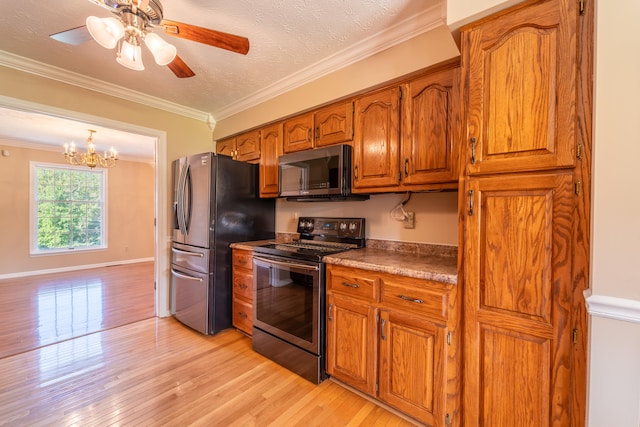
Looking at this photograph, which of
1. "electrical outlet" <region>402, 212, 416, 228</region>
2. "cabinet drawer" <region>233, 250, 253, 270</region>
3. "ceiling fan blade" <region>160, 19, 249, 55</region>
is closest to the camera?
"ceiling fan blade" <region>160, 19, 249, 55</region>

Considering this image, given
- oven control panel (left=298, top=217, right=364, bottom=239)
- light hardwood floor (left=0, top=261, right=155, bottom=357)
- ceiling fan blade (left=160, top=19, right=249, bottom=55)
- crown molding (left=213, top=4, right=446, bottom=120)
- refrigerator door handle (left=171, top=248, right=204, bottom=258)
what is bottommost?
light hardwood floor (left=0, top=261, right=155, bottom=357)

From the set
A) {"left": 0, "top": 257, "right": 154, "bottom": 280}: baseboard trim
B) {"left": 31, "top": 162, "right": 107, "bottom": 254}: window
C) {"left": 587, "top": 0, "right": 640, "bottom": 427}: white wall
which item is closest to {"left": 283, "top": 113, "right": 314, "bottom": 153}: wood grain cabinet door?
{"left": 587, "top": 0, "right": 640, "bottom": 427}: white wall

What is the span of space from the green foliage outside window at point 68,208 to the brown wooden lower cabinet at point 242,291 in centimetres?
493

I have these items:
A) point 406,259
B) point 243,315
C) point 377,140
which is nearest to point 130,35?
point 377,140

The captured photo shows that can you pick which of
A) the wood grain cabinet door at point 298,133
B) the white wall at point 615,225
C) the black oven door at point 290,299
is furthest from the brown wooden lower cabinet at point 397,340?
the wood grain cabinet door at point 298,133

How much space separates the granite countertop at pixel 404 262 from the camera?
1.42 m

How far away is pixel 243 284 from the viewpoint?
261 cm

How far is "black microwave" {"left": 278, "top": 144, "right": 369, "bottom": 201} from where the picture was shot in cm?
210

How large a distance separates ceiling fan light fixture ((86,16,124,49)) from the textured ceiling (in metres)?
0.50

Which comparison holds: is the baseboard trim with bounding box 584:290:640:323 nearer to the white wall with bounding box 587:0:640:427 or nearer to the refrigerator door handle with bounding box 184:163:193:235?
the white wall with bounding box 587:0:640:427

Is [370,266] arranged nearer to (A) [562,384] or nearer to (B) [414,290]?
(B) [414,290]

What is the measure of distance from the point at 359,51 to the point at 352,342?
2.11m

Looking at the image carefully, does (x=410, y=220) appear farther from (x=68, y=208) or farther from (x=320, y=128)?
(x=68, y=208)

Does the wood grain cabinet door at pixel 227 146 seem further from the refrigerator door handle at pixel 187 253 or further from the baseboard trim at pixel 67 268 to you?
the baseboard trim at pixel 67 268
